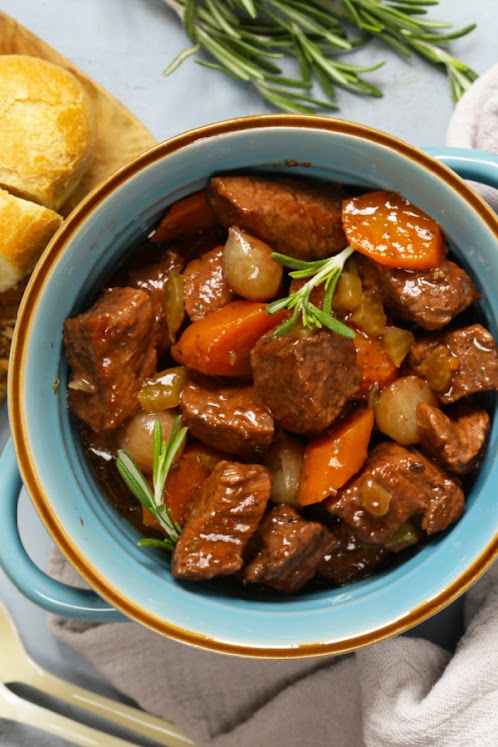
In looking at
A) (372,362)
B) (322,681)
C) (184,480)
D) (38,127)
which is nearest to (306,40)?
(38,127)

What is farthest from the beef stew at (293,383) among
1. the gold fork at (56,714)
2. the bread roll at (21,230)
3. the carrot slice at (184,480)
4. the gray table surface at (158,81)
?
Result: the gold fork at (56,714)

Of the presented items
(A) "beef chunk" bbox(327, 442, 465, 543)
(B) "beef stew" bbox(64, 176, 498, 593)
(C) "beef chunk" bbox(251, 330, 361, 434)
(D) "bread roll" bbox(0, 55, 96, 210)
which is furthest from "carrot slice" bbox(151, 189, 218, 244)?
(A) "beef chunk" bbox(327, 442, 465, 543)

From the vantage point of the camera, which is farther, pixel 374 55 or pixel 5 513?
pixel 374 55

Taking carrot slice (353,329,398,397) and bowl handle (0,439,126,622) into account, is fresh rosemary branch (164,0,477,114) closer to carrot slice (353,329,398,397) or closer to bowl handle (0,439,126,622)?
carrot slice (353,329,398,397)

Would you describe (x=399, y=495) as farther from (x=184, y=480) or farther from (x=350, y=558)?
(x=184, y=480)

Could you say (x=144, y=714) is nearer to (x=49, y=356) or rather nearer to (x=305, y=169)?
(x=49, y=356)

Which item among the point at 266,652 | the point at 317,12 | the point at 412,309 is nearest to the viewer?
the point at 266,652

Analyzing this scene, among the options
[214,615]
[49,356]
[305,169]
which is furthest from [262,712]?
[305,169]

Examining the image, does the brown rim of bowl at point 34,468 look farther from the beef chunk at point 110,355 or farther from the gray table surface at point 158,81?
the gray table surface at point 158,81
